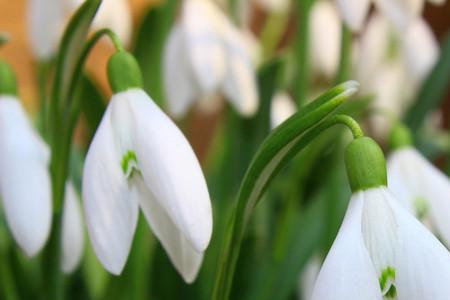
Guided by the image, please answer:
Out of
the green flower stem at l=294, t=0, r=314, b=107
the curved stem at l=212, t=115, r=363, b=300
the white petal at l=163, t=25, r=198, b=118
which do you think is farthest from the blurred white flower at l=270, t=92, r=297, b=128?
the curved stem at l=212, t=115, r=363, b=300

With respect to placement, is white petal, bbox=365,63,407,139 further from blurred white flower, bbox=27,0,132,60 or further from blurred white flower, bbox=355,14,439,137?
blurred white flower, bbox=27,0,132,60

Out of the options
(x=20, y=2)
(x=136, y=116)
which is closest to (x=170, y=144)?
(x=136, y=116)

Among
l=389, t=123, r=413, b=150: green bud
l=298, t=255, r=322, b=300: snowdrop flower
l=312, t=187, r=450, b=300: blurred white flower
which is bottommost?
l=298, t=255, r=322, b=300: snowdrop flower

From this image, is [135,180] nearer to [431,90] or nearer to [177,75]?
[177,75]

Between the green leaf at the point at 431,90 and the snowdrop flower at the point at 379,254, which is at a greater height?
the green leaf at the point at 431,90

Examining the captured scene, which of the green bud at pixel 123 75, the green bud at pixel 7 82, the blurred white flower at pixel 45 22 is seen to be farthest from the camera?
the blurred white flower at pixel 45 22

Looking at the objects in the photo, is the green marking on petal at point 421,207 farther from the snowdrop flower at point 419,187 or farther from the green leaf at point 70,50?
the green leaf at point 70,50

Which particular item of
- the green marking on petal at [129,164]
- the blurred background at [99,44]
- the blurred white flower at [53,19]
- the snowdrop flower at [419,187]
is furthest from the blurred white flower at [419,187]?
the blurred background at [99,44]
